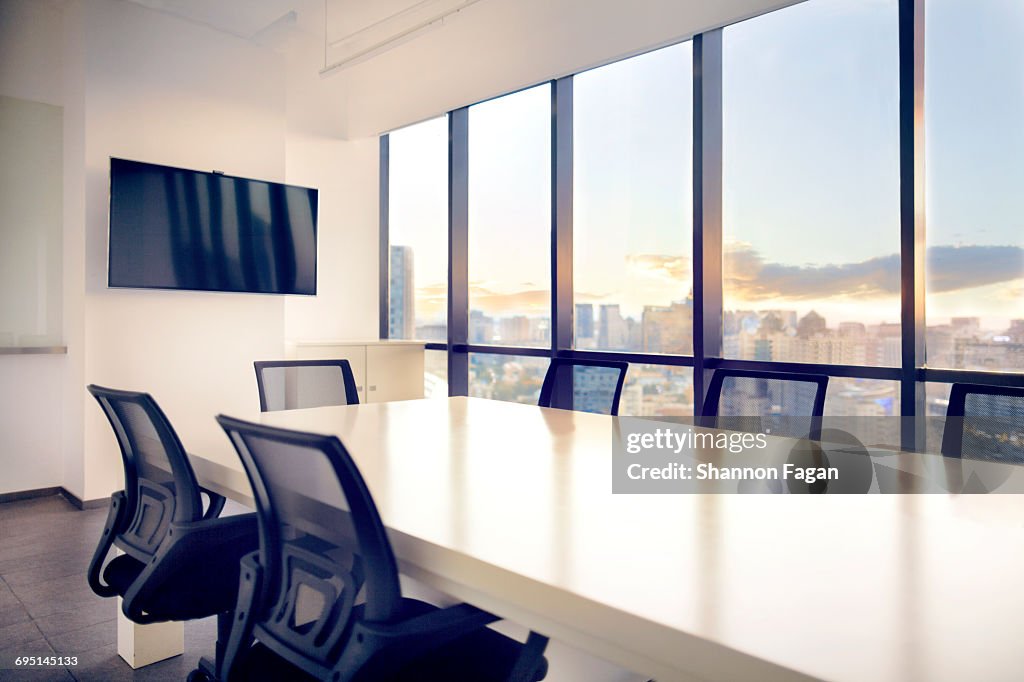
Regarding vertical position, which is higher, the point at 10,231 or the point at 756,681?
the point at 10,231

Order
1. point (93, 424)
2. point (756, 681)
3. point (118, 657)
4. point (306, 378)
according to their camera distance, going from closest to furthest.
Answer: point (756, 681)
point (118, 657)
point (306, 378)
point (93, 424)

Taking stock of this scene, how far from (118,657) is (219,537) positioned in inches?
46.5

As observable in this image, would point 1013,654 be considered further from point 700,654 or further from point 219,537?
point 219,537

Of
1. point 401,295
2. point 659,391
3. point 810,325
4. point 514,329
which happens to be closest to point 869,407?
point 810,325

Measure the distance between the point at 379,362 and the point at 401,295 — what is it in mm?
1269

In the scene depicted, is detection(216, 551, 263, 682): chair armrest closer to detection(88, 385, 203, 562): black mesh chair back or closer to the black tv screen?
detection(88, 385, 203, 562): black mesh chair back

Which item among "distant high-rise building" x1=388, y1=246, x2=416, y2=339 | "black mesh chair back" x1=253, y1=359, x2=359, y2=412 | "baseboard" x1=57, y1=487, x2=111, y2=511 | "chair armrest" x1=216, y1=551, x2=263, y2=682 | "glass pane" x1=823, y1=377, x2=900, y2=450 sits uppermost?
"distant high-rise building" x1=388, y1=246, x2=416, y2=339

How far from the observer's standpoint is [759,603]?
3.34 ft

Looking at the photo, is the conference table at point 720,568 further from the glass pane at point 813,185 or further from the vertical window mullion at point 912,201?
the glass pane at point 813,185

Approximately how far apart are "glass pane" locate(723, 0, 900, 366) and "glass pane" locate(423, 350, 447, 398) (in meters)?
3.01

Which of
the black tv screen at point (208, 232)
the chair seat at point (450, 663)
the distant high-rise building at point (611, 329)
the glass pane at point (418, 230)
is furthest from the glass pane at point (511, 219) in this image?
the chair seat at point (450, 663)

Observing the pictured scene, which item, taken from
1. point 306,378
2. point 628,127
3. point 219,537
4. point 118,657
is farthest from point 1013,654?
point 628,127

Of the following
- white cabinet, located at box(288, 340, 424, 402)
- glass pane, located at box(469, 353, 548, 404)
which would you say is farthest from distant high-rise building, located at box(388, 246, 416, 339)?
glass pane, located at box(469, 353, 548, 404)

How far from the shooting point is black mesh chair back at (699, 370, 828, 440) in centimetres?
265
